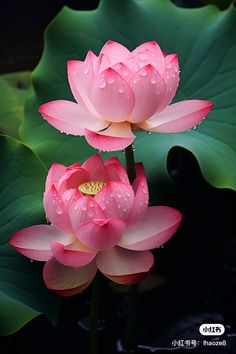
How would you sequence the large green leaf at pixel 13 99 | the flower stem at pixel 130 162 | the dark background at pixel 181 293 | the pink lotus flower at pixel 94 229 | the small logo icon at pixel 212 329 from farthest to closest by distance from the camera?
the large green leaf at pixel 13 99
the dark background at pixel 181 293
the small logo icon at pixel 212 329
the flower stem at pixel 130 162
the pink lotus flower at pixel 94 229

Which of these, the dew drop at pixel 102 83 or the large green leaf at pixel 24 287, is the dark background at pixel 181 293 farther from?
the dew drop at pixel 102 83

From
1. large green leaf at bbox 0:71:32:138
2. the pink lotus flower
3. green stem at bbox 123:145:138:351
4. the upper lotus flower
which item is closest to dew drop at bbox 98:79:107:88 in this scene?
the upper lotus flower

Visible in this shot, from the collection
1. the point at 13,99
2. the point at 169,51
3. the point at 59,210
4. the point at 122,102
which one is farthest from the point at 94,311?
the point at 13,99

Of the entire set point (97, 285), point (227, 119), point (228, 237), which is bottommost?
point (228, 237)

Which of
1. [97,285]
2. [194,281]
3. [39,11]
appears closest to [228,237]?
[194,281]

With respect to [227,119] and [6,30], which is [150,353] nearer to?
[227,119]

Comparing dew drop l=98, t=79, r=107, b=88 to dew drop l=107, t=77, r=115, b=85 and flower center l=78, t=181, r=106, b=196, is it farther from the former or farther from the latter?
flower center l=78, t=181, r=106, b=196

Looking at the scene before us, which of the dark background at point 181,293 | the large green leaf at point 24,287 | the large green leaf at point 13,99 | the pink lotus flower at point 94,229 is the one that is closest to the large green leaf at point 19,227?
the large green leaf at point 24,287
